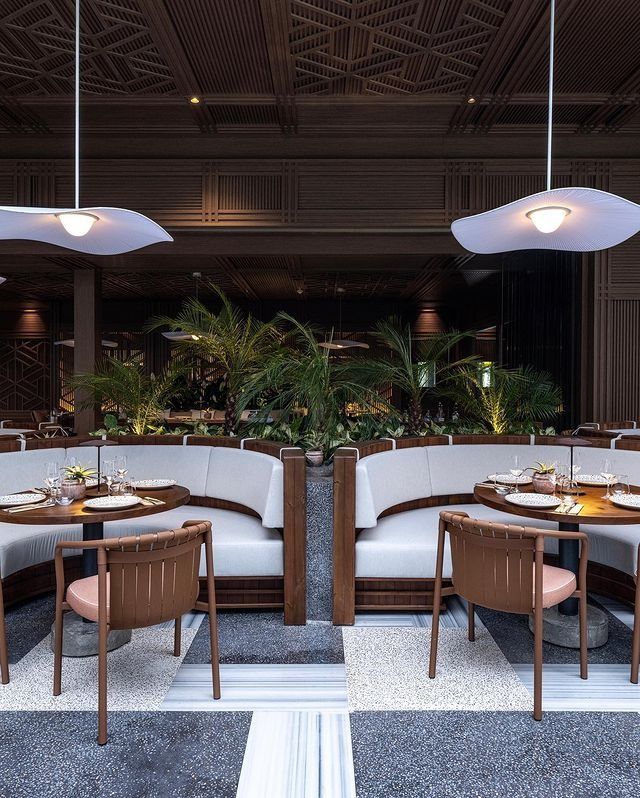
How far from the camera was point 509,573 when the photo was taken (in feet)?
7.27

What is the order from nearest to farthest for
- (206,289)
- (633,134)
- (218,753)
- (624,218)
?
1. (218,753)
2. (624,218)
3. (633,134)
4. (206,289)

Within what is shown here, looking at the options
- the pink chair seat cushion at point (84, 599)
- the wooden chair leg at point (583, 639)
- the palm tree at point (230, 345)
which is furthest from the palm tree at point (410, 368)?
the pink chair seat cushion at point (84, 599)

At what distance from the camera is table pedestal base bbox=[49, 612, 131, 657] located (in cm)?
267

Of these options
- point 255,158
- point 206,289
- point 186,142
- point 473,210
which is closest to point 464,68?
point 473,210

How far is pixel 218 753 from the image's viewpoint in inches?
76.8

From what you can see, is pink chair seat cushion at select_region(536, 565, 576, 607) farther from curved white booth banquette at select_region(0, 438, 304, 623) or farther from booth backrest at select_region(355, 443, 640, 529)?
curved white booth banquette at select_region(0, 438, 304, 623)

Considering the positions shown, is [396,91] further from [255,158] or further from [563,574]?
[563,574]

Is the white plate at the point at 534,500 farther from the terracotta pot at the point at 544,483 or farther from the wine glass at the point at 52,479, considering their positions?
the wine glass at the point at 52,479

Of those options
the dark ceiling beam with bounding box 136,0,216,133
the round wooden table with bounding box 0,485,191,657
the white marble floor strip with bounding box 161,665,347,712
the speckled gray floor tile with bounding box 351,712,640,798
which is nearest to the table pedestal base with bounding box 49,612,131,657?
the round wooden table with bounding box 0,485,191,657

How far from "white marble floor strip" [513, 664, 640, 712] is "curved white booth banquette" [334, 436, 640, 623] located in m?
0.73

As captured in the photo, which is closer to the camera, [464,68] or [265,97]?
[464,68]

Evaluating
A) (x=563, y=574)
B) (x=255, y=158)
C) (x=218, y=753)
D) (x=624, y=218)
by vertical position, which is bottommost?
(x=218, y=753)

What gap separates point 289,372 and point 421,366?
111 centimetres

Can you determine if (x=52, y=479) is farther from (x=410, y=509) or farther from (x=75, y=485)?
(x=410, y=509)
